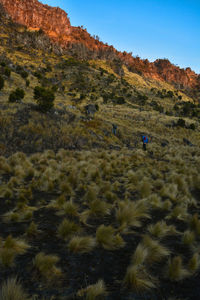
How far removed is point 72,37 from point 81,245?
126647mm

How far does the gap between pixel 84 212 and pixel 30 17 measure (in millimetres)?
123459

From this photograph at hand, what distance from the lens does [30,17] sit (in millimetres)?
95562

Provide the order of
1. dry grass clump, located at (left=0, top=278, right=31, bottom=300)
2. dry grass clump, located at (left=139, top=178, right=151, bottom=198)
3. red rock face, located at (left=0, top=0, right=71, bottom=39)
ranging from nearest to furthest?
dry grass clump, located at (left=0, top=278, right=31, bottom=300) → dry grass clump, located at (left=139, top=178, right=151, bottom=198) → red rock face, located at (left=0, top=0, right=71, bottom=39)

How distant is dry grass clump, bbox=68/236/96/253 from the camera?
3.05 m

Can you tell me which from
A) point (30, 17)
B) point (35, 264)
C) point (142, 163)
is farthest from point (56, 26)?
point (35, 264)

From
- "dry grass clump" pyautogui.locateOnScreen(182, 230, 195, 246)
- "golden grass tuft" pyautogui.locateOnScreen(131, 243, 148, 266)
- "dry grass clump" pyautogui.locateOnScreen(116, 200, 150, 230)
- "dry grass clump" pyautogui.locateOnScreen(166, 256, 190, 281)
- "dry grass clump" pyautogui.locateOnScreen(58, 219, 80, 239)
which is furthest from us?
"dry grass clump" pyautogui.locateOnScreen(116, 200, 150, 230)

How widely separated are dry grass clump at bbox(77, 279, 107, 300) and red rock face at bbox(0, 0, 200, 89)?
10989 centimetres

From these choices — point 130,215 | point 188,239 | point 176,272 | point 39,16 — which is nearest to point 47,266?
point 176,272

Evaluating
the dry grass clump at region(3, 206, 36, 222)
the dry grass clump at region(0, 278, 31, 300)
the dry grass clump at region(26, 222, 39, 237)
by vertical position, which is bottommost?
the dry grass clump at region(3, 206, 36, 222)

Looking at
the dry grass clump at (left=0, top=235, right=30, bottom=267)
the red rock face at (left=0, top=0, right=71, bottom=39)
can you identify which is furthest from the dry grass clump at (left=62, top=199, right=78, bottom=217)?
the red rock face at (left=0, top=0, right=71, bottom=39)

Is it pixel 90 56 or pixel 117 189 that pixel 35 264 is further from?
pixel 90 56

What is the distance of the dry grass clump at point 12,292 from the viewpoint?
2.00 meters

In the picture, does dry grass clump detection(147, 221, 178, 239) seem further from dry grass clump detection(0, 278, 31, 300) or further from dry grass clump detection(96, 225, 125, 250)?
dry grass clump detection(0, 278, 31, 300)

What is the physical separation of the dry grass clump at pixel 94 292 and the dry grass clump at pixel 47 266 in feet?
1.51
